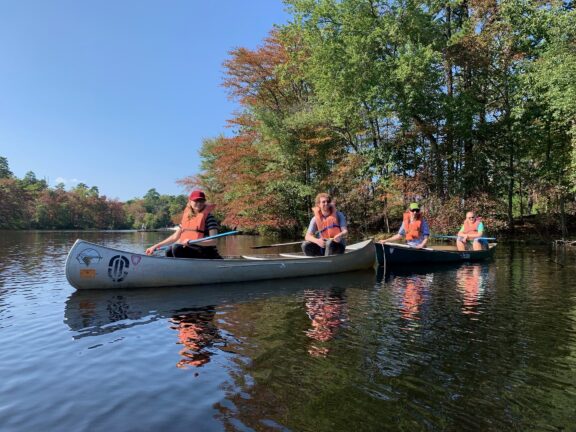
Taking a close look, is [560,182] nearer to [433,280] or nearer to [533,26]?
[533,26]

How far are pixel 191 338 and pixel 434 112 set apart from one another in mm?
18474

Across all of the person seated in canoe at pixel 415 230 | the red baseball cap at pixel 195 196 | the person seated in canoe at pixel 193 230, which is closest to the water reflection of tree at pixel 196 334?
the person seated in canoe at pixel 193 230

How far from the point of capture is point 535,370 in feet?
13.9

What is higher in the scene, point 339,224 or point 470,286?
point 339,224

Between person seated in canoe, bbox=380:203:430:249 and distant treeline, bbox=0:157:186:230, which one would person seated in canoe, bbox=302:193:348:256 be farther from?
distant treeline, bbox=0:157:186:230

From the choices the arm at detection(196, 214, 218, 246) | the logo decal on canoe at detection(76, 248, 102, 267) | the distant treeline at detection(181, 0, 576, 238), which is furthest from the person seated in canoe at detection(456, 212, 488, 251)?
the logo decal on canoe at detection(76, 248, 102, 267)

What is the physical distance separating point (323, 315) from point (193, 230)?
12.2 ft

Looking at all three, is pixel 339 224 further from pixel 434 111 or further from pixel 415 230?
pixel 434 111

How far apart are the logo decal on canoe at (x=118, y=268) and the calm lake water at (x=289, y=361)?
1.30 feet

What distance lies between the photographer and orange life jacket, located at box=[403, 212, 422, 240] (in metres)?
12.9

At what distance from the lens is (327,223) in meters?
10.8

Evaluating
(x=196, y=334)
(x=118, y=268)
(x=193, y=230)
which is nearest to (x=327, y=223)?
(x=193, y=230)

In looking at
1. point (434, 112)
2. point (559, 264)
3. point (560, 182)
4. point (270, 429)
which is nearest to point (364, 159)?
point (434, 112)

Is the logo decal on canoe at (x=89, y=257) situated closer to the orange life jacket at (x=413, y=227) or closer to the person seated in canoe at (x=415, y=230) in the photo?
the person seated in canoe at (x=415, y=230)
